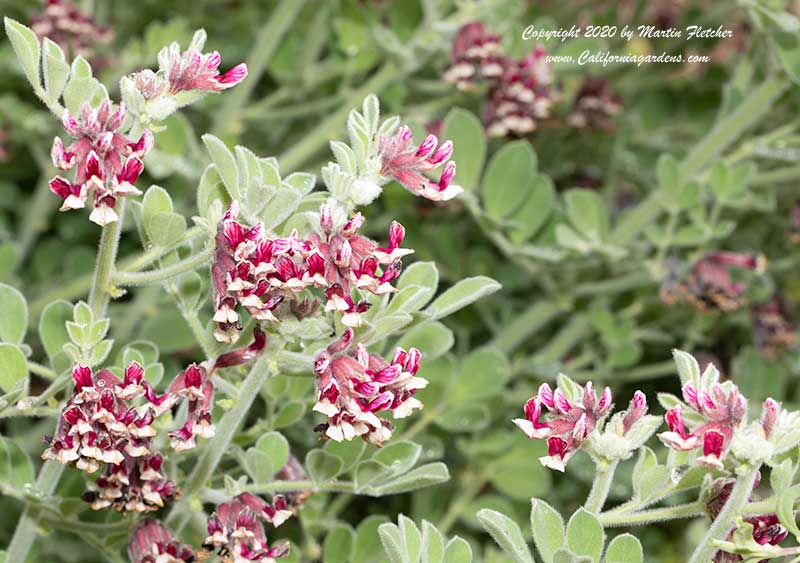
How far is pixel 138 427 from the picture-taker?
32.0 inches

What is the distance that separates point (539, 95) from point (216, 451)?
0.84 metres

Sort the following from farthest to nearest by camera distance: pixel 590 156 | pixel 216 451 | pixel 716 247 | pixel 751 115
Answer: pixel 590 156
pixel 716 247
pixel 751 115
pixel 216 451

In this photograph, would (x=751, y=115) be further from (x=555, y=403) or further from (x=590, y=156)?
(x=555, y=403)

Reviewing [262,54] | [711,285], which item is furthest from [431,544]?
[262,54]

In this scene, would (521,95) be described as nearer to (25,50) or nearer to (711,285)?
(711,285)

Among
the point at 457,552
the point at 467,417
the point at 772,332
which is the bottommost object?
the point at 772,332

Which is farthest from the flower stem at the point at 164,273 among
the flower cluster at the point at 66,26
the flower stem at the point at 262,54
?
the flower stem at the point at 262,54

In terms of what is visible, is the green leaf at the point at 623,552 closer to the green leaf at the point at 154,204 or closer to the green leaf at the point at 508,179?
the green leaf at the point at 154,204

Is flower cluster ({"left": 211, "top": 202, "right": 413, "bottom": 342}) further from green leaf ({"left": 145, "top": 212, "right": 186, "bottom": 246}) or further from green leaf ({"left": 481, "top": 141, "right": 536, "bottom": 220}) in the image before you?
green leaf ({"left": 481, "top": 141, "right": 536, "bottom": 220})

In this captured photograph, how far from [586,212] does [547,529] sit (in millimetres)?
764

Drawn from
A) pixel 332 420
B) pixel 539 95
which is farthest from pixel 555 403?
pixel 539 95

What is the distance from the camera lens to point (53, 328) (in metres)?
1.04

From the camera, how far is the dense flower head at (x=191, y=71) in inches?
32.5

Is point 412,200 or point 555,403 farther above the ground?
point 555,403
